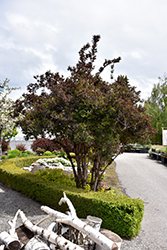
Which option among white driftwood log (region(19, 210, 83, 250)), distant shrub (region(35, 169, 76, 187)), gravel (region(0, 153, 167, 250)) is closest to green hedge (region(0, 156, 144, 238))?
gravel (region(0, 153, 167, 250))

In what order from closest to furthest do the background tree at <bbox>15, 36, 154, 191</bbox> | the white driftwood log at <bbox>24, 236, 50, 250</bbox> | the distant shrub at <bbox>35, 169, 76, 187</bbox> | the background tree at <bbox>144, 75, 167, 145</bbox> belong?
the white driftwood log at <bbox>24, 236, 50, 250</bbox>
the background tree at <bbox>15, 36, 154, 191</bbox>
the distant shrub at <bbox>35, 169, 76, 187</bbox>
the background tree at <bbox>144, 75, 167, 145</bbox>

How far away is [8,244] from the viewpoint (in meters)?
2.65

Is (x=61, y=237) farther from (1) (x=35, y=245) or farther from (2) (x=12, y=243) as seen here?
(2) (x=12, y=243)

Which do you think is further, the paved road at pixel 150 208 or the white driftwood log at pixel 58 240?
the paved road at pixel 150 208

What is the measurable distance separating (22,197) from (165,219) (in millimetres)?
3752

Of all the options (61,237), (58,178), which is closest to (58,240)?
(61,237)

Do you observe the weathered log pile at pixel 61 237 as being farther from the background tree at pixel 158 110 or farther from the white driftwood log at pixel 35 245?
the background tree at pixel 158 110

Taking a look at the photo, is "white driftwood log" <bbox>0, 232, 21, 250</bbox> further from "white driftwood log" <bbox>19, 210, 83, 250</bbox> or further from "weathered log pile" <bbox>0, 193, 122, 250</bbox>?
"white driftwood log" <bbox>19, 210, 83, 250</bbox>

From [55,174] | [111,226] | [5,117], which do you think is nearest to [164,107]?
[5,117]

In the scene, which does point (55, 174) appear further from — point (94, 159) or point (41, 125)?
point (41, 125)

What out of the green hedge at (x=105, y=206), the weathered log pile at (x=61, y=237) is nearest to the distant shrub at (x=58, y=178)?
the green hedge at (x=105, y=206)

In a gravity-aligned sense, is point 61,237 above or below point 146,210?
above

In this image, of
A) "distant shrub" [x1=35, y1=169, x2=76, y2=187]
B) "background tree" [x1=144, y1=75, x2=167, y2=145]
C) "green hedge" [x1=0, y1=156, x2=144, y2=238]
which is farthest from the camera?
"background tree" [x1=144, y1=75, x2=167, y2=145]

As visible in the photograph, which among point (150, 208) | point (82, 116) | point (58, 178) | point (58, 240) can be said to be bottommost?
point (150, 208)
